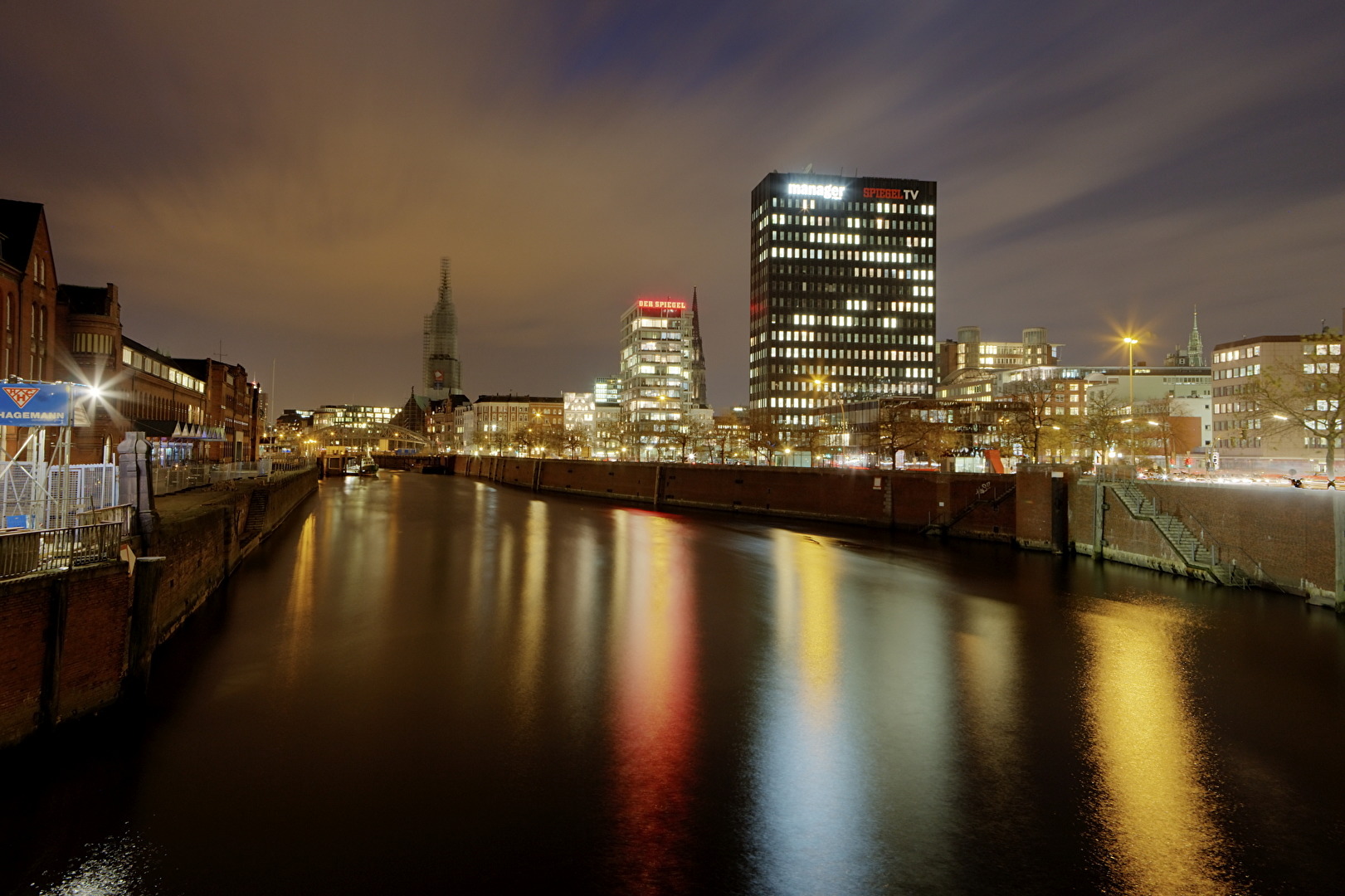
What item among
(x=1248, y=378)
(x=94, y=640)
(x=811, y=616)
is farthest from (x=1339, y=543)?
(x=1248, y=378)

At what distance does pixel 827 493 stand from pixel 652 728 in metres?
46.2

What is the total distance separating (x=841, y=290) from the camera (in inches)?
6344

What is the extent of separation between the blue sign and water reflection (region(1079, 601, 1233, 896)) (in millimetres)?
19655

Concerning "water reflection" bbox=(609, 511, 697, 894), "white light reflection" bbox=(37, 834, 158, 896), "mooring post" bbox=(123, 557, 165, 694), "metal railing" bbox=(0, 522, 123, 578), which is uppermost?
"metal railing" bbox=(0, 522, 123, 578)

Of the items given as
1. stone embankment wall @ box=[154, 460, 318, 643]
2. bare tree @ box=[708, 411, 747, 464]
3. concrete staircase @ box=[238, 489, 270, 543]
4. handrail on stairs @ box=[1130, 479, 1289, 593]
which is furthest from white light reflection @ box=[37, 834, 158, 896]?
bare tree @ box=[708, 411, 747, 464]

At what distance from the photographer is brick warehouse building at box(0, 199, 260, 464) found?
1561 inches

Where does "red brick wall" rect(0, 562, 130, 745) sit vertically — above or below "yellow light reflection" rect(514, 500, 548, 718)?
above

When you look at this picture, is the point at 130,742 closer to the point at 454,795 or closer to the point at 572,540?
the point at 454,795

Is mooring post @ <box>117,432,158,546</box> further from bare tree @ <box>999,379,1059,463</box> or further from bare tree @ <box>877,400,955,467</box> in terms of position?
bare tree @ <box>877,400,955,467</box>

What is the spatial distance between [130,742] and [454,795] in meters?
6.46

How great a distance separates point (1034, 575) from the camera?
114 feet

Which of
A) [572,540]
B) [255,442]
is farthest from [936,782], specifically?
[255,442]

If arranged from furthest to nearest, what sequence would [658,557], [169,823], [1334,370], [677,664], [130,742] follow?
[1334,370] → [658,557] → [677,664] → [130,742] → [169,823]

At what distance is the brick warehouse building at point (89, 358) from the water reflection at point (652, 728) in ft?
57.3
